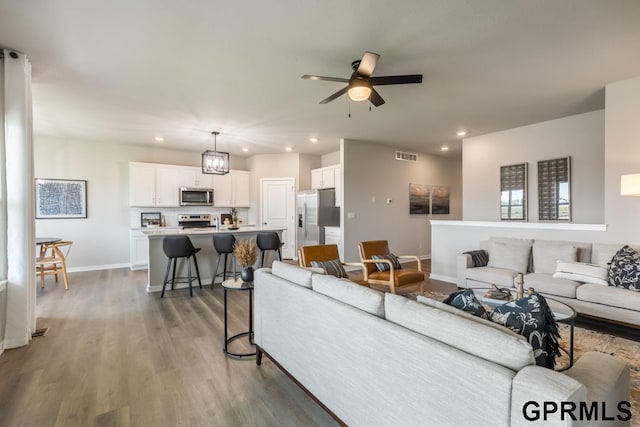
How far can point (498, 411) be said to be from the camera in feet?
3.26

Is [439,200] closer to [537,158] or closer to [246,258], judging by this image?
[537,158]

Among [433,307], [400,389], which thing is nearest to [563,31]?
[433,307]

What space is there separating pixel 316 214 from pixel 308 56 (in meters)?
4.49

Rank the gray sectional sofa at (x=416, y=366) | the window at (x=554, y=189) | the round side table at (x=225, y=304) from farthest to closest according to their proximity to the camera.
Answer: the window at (x=554, y=189)
the round side table at (x=225, y=304)
the gray sectional sofa at (x=416, y=366)

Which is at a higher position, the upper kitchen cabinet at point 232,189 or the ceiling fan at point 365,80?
the ceiling fan at point 365,80

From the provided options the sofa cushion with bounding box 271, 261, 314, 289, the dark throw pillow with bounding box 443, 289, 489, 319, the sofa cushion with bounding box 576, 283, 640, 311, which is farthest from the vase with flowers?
the sofa cushion with bounding box 576, 283, 640, 311

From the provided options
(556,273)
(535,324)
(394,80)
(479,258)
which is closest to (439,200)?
(479,258)

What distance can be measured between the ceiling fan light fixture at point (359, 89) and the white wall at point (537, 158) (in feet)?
13.1

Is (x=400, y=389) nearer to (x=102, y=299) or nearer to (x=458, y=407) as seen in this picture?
(x=458, y=407)

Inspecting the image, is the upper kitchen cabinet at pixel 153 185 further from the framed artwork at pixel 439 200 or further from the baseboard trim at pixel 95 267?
the framed artwork at pixel 439 200

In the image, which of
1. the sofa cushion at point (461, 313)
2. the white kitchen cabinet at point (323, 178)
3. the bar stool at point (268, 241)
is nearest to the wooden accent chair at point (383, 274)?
the bar stool at point (268, 241)

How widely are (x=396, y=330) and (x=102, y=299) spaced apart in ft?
15.0

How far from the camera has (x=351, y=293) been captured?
1679mm

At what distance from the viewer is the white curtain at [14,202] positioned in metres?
2.80
